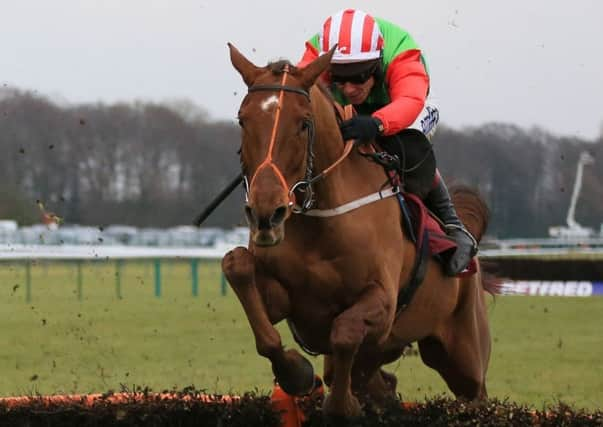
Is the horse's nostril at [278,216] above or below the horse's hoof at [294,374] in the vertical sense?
above

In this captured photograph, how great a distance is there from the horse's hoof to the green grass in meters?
1.56

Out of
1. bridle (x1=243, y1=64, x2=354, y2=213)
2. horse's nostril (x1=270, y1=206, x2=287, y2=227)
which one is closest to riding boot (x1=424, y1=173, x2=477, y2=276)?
bridle (x1=243, y1=64, x2=354, y2=213)

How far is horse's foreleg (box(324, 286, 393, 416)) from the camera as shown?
400cm

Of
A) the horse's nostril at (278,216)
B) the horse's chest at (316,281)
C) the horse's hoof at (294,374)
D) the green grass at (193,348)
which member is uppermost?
the horse's nostril at (278,216)

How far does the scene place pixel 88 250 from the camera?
16.2 metres

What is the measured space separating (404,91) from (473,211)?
1592 millimetres

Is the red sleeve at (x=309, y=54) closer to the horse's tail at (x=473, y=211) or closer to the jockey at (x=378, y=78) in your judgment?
the jockey at (x=378, y=78)

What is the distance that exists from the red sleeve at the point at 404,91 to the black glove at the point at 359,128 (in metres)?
0.07

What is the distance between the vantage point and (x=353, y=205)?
14.1 feet

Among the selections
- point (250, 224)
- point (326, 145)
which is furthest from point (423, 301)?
point (250, 224)

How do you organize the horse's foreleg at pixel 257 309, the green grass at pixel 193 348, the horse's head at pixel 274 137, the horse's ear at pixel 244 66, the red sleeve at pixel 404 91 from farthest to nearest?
1. the green grass at pixel 193 348
2. the red sleeve at pixel 404 91
3. the horse's foreleg at pixel 257 309
4. the horse's ear at pixel 244 66
5. the horse's head at pixel 274 137

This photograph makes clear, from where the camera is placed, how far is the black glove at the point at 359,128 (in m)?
4.27

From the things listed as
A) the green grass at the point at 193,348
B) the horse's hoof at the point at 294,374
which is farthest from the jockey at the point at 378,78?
the green grass at the point at 193,348

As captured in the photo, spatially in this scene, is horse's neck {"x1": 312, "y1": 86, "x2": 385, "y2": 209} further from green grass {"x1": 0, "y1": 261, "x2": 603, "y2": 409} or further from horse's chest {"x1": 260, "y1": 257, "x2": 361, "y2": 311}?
green grass {"x1": 0, "y1": 261, "x2": 603, "y2": 409}
